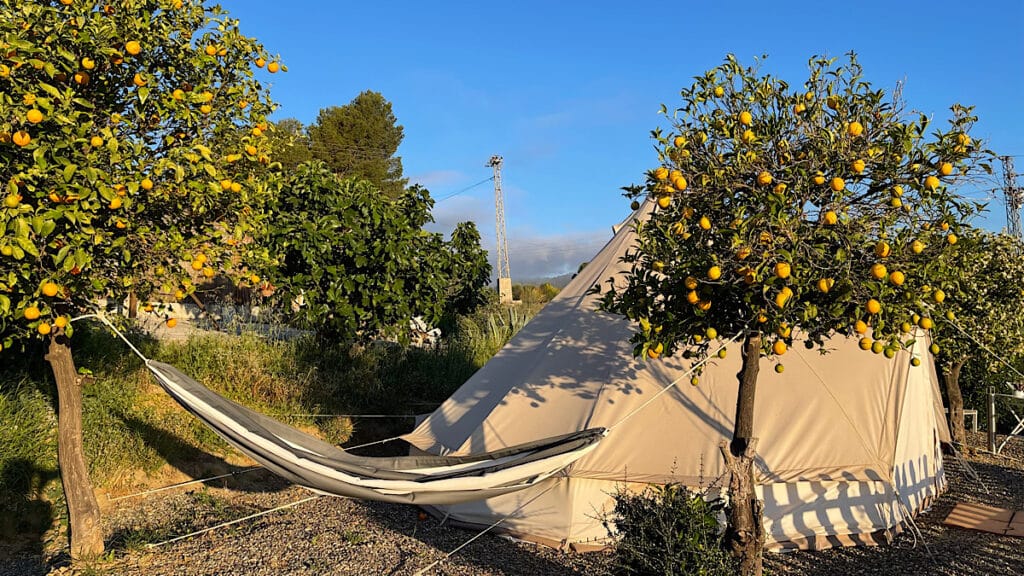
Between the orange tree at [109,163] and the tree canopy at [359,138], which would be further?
the tree canopy at [359,138]

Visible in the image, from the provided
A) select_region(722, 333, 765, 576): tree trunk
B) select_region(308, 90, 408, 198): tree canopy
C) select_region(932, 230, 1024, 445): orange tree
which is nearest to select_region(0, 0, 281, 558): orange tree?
select_region(722, 333, 765, 576): tree trunk

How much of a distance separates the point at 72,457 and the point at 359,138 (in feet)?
61.5

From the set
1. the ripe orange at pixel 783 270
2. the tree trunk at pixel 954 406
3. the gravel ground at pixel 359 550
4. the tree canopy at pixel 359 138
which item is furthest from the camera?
the tree canopy at pixel 359 138

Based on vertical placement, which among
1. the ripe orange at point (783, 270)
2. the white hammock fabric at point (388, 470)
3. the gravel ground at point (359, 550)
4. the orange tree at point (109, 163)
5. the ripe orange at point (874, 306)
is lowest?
the gravel ground at point (359, 550)

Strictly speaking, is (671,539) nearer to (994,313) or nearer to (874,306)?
(874,306)

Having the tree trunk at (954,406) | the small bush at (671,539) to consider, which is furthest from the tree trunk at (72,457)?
the tree trunk at (954,406)

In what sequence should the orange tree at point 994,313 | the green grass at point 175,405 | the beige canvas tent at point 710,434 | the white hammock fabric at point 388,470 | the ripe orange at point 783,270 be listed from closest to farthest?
the ripe orange at point 783,270 < the white hammock fabric at point 388,470 < the beige canvas tent at point 710,434 < the green grass at point 175,405 < the orange tree at point 994,313

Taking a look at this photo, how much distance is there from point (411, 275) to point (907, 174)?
5.27 meters

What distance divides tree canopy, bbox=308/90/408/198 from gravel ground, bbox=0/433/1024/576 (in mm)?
16614

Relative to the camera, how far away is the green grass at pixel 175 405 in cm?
532

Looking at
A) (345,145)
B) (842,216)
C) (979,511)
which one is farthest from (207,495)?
(345,145)

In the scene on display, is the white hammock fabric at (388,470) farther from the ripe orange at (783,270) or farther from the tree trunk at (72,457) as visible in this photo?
the ripe orange at (783,270)

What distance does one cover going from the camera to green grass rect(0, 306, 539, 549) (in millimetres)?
5316

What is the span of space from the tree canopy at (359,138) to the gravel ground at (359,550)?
654 inches
